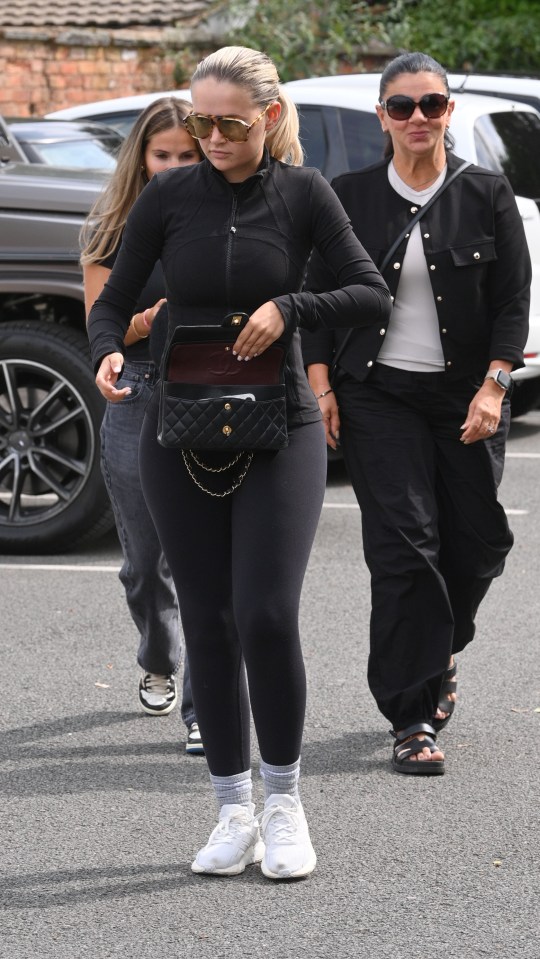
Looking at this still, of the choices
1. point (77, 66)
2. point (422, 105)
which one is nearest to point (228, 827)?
point (422, 105)

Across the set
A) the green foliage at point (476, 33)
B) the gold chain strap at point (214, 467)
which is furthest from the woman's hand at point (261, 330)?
the green foliage at point (476, 33)

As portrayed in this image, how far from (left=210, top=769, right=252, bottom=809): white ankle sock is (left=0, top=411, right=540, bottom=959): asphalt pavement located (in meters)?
0.17

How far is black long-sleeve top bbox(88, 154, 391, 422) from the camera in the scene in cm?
344

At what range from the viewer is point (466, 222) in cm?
436

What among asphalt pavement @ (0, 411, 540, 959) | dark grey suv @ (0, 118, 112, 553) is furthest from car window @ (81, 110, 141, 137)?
asphalt pavement @ (0, 411, 540, 959)

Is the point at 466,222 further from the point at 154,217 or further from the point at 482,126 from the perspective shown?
the point at 482,126

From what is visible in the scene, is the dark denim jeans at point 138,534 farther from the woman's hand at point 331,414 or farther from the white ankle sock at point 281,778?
the white ankle sock at point 281,778

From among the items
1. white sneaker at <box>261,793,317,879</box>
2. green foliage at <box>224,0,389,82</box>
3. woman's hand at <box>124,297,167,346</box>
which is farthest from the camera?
green foliage at <box>224,0,389,82</box>

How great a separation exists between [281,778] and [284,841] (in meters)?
0.14

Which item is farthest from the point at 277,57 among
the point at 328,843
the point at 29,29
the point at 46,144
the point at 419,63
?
the point at 328,843

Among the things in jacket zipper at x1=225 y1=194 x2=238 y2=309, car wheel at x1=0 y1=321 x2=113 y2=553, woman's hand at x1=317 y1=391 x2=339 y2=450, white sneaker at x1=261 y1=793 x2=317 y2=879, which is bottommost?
car wheel at x1=0 y1=321 x2=113 y2=553

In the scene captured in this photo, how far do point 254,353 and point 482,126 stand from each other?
208 inches

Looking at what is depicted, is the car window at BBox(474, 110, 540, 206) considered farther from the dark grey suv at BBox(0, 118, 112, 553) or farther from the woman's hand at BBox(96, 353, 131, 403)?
the woman's hand at BBox(96, 353, 131, 403)

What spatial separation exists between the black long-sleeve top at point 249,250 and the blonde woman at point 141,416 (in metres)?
0.58
